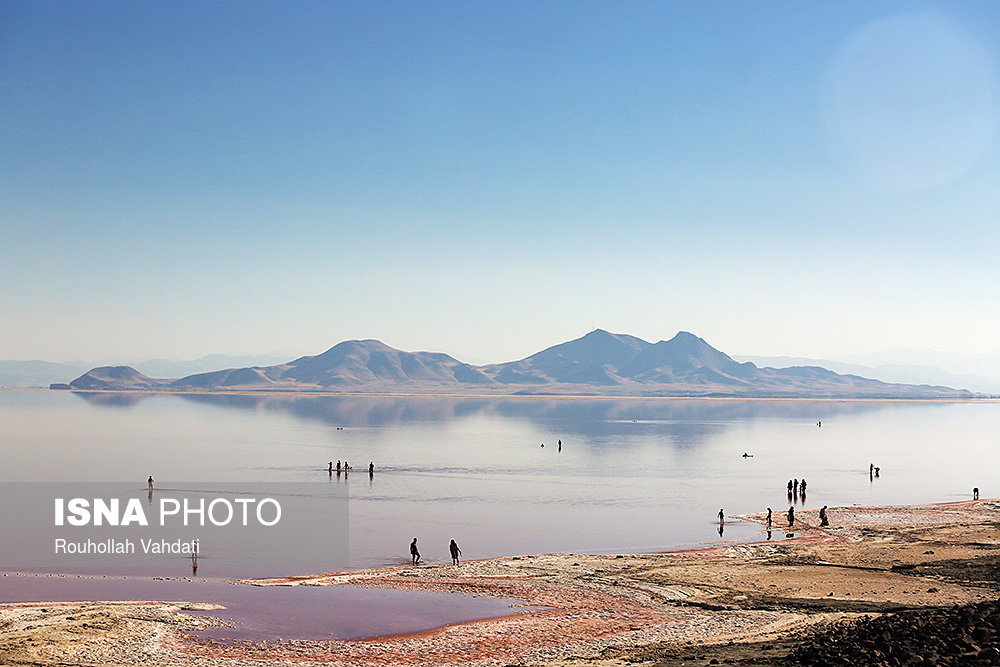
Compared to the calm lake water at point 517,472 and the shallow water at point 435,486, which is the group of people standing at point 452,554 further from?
the calm lake water at point 517,472

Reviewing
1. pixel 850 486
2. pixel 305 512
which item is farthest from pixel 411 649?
pixel 850 486

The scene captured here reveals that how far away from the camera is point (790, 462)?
9688cm

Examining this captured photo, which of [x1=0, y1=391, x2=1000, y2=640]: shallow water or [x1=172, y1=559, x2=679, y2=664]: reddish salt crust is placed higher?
[x1=172, y1=559, x2=679, y2=664]: reddish salt crust

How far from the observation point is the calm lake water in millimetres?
47844

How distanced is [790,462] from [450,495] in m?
49.1

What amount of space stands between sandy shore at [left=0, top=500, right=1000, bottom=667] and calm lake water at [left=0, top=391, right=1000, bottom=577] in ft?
21.9

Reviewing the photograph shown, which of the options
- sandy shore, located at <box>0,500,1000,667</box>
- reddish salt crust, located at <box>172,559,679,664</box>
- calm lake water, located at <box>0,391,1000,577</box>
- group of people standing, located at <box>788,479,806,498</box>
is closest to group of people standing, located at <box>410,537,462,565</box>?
sandy shore, located at <box>0,500,1000,667</box>

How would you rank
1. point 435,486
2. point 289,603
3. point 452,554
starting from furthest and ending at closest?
point 435,486
point 452,554
point 289,603

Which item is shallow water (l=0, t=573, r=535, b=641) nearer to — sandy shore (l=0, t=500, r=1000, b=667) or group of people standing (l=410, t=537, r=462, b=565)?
sandy shore (l=0, t=500, r=1000, b=667)

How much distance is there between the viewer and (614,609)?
28.5 m
